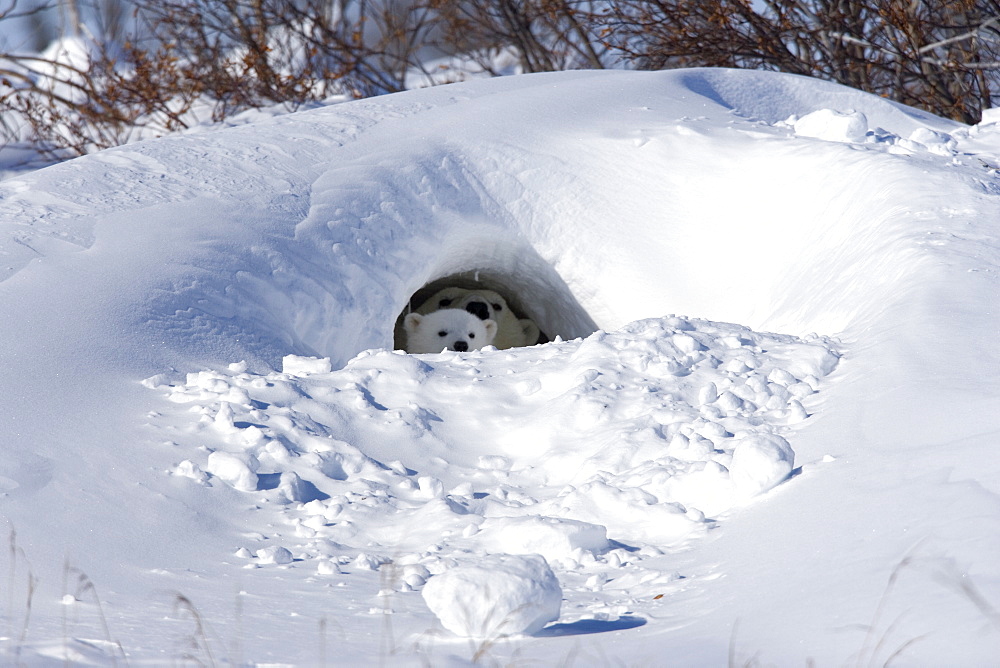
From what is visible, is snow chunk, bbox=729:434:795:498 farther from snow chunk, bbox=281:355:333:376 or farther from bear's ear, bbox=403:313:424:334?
bear's ear, bbox=403:313:424:334

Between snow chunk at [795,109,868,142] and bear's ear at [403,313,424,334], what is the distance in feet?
9.36

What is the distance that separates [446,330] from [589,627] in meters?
4.42

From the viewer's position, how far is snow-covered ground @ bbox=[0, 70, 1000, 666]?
82.2 inches

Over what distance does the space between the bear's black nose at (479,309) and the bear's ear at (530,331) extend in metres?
0.47

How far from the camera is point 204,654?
1952 millimetres

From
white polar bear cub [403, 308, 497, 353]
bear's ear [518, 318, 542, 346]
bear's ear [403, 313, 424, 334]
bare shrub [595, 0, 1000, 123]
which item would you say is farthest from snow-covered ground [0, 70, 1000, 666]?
bare shrub [595, 0, 1000, 123]

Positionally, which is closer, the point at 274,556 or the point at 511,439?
the point at 274,556

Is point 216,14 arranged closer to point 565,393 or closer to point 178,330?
point 178,330

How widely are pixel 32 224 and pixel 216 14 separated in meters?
8.21

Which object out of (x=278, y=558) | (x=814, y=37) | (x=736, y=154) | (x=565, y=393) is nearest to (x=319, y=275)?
(x=565, y=393)

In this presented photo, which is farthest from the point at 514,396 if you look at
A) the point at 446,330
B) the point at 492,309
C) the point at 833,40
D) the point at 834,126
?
the point at 833,40

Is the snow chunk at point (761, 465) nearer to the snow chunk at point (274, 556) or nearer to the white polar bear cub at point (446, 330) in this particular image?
the snow chunk at point (274, 556)

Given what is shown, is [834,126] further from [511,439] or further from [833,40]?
[833,40]

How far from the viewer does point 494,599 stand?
6.73 ft
